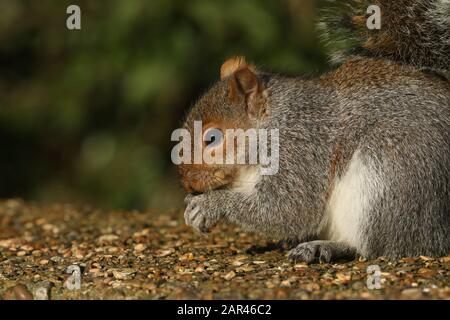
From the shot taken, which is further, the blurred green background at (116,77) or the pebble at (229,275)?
the blurred green background at (116,77)

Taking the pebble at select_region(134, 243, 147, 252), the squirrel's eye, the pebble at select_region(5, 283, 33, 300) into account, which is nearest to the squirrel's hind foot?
the squirrel's eye

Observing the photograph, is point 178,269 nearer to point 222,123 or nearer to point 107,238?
point 222,123

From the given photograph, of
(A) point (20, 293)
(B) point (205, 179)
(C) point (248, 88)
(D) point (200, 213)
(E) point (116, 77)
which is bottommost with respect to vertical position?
(A) point (20, 293)

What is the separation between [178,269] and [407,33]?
121cm

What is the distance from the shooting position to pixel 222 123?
2912mm

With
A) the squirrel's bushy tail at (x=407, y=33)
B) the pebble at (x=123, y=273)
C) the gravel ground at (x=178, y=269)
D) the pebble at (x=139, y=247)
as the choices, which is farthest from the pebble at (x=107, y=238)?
the squirrel's bushy tail at (x=407, y=33)

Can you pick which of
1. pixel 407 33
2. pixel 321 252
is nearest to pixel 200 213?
pixel 321 252

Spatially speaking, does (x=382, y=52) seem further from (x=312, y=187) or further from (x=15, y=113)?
(x=15, y=113)

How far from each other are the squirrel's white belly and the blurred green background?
4.40ft

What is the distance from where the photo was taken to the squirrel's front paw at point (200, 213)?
291 centimetres

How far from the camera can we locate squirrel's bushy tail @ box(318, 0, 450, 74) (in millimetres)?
2992

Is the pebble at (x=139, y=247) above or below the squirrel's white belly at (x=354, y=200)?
below

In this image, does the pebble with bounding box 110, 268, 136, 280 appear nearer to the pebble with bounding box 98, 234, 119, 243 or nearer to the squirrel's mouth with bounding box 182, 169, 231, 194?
the squirrel's mouth with bounding box 182, 169, 231, 194

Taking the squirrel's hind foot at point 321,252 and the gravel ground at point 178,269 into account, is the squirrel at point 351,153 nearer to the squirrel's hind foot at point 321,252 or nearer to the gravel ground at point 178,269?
the squirrel's hind foot at point 321,252
